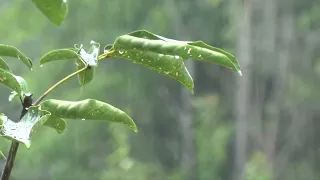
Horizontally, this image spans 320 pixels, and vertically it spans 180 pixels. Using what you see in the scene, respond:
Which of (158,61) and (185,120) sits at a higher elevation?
(158,61)

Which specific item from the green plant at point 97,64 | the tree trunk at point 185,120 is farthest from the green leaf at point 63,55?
the tree trunk at point 185,120

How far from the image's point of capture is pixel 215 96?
2.78 metres

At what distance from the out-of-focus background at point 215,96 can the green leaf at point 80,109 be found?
2.17m

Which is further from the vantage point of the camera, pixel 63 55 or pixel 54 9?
pixel 63 55

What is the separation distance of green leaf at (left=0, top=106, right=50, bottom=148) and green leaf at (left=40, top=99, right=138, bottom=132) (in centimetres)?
3

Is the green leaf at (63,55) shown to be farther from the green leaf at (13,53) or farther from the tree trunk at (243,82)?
the tree trunk at (243,82)

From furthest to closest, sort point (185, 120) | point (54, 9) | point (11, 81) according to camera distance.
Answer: point (185, 120) < point (11, 81) < point (54, 9)

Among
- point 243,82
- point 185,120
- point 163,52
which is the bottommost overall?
point 185,120

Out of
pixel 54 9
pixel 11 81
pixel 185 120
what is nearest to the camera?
pixel 54 9

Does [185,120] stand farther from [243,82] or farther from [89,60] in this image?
[89,60]

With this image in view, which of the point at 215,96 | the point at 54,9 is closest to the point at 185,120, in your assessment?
the point at 215,96

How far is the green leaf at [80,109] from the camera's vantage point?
31 centimetres

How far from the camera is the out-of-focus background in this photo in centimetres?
256

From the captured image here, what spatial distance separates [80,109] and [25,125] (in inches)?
2.0
